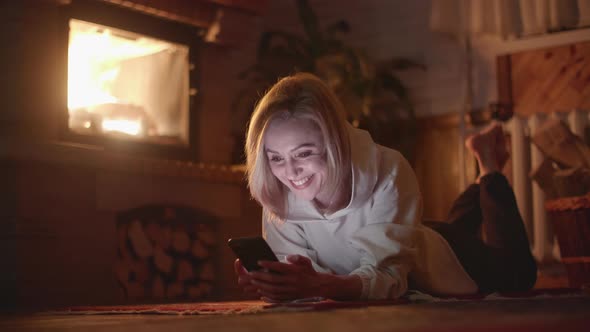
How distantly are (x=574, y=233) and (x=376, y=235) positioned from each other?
0.96 meters

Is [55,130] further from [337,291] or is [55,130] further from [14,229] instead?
[337,291]

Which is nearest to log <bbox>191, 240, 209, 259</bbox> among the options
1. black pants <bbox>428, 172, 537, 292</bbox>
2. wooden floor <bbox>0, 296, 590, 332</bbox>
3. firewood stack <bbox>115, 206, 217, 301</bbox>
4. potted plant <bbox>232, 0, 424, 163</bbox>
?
firewood stack <bbox>115, 206, 217, 301</bbox>

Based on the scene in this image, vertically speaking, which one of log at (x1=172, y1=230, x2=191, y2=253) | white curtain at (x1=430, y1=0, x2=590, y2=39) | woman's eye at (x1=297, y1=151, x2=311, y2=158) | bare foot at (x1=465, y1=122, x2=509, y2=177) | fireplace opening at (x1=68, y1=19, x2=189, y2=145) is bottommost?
log at (x1=172, y1=230, x2=191, y2=253)

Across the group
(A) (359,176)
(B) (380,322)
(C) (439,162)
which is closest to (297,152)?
(A) (359,176)

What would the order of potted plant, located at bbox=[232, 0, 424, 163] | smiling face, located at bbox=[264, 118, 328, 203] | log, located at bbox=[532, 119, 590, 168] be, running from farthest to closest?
potted plant, located at bbox=[232, 0, 424, 163] → log, located at bbox=[532, 119, 590, 168] → smiling face, located at bbox=[264, 118, 328, 203]

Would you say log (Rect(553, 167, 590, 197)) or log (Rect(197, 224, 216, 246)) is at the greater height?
log (Rect(553, 167, 590, 197))

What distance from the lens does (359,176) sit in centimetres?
156

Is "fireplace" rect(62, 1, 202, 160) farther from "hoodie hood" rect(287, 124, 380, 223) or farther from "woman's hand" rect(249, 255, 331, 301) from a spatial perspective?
"woman's hand" rect(249, 255, 331, 301)

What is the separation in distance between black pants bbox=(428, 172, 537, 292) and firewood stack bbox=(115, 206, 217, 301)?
0.98 meters

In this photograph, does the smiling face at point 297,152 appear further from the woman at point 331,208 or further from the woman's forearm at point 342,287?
the woman's forearm at point 342,287

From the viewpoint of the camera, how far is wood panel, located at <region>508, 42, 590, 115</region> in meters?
3.19

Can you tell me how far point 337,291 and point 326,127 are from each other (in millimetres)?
317

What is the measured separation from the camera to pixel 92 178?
8.18 feet

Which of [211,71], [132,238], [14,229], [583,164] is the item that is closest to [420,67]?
[211,71]
